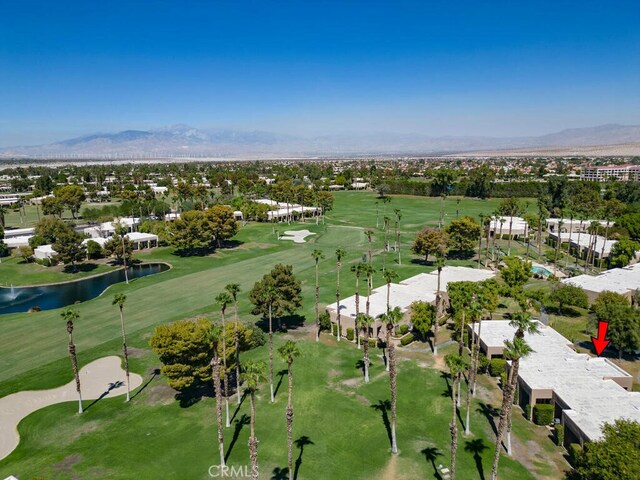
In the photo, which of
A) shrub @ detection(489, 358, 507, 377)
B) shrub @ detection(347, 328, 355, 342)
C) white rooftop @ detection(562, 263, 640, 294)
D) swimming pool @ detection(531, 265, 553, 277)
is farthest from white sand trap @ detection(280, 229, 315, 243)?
shrub @ detection(489, 358, 507, 377)

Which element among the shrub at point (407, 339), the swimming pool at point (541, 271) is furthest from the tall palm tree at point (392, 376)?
the swimming pool at point (541, 271)

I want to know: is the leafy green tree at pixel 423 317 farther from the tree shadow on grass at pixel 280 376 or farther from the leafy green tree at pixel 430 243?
the leafy green tree at pixel 430 243

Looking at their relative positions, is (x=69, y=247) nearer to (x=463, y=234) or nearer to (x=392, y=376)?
(x=392, y=376)

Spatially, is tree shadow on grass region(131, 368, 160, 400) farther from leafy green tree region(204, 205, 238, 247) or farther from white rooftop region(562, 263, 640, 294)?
white rooftop region(562, 263, 640, 294)

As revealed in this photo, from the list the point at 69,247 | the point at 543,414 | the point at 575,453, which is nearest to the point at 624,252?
the point at 543,414

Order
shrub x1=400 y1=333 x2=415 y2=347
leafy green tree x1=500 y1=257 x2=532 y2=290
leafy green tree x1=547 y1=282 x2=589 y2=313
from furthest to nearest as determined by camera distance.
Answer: leafy green tree x1=500 y1=257 x2=532 y2=290
leafy green tree x1=547 y1=282 x2=589 y2=313
shrub x1=400 y1=333 x2=415 y2=347
